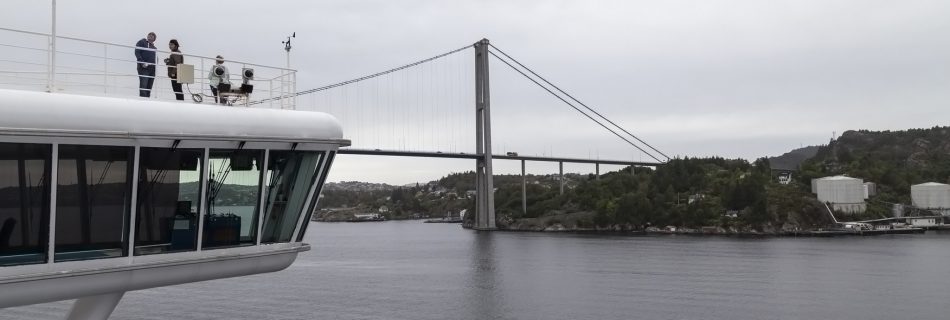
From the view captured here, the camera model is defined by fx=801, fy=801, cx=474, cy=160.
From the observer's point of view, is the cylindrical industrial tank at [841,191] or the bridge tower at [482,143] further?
the cylindrical industrial tank at [841,191]

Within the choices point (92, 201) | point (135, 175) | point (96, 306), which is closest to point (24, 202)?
point (92, 201)

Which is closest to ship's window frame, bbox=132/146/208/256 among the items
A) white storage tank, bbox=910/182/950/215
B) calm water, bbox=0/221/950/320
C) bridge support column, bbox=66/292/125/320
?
bridge support column, bbox=66/292/125/320

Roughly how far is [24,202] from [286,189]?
2.82 metres

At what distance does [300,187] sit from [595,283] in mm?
31443

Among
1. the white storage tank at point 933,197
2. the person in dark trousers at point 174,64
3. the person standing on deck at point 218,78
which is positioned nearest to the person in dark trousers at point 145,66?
the person in dark trousers at point 174,64

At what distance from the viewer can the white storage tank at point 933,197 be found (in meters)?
114

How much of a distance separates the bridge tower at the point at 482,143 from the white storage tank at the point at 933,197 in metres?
62.2

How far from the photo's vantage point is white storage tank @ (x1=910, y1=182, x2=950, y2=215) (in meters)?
114

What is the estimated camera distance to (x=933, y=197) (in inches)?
4496

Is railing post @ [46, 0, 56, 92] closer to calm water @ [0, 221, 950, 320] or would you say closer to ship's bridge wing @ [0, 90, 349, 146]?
ship's bridge wing @ [0, 90, 349, 146]

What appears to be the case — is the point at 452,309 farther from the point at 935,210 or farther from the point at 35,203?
the point at 935,210

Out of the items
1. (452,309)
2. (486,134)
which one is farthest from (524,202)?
(452,309)

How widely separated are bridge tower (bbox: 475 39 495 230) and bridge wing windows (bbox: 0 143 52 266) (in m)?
84.8

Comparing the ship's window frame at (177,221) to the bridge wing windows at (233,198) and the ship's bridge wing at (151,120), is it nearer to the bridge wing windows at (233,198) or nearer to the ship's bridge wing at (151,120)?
the bridge wing windows at (233,198)
